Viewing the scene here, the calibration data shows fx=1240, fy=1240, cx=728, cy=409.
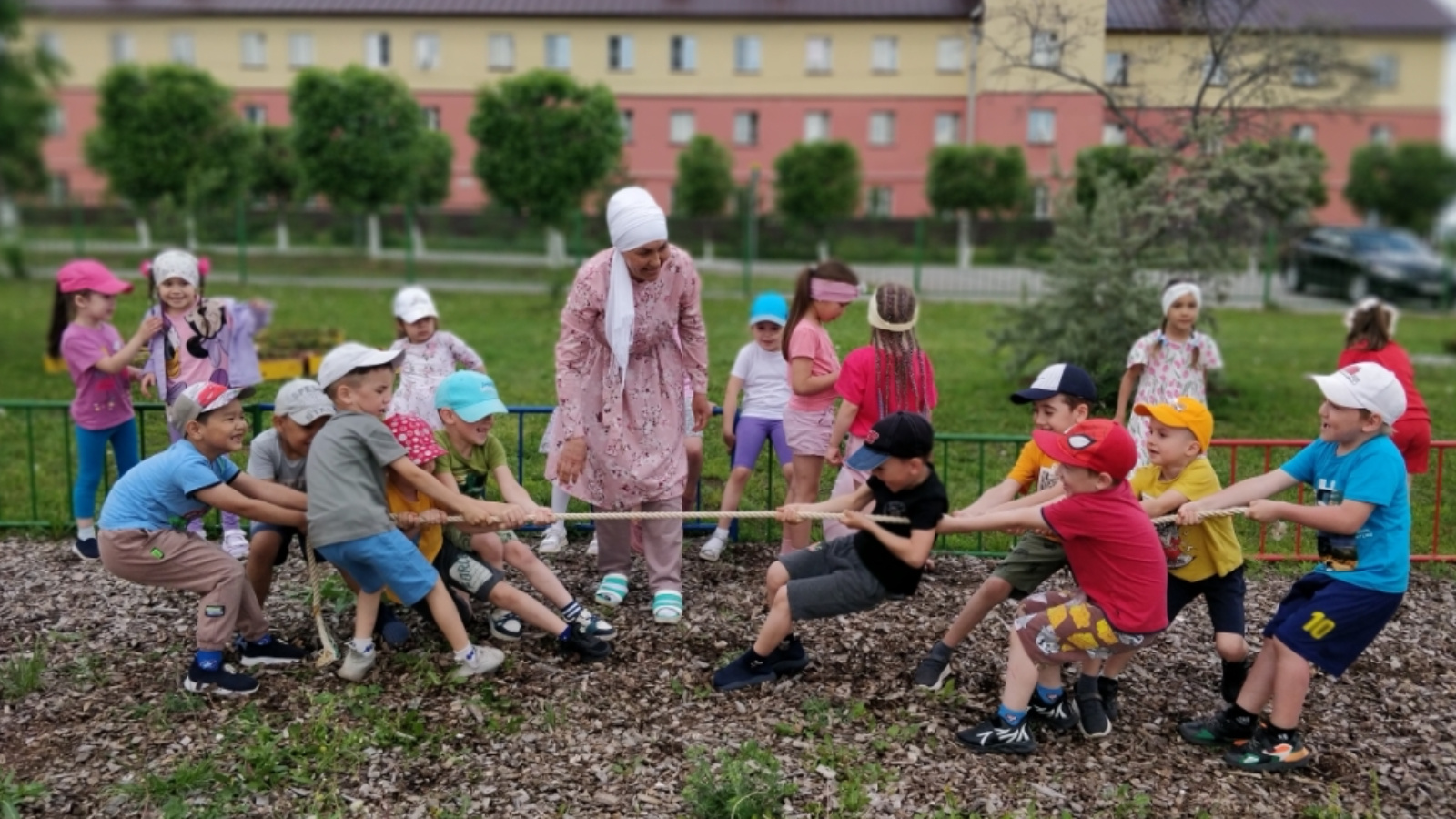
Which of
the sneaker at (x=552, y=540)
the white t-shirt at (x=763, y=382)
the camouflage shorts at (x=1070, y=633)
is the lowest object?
the sneaker at (x=552, y=540)

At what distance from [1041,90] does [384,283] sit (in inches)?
528

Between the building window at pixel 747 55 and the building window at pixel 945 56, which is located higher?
the building window at pixel 747 55

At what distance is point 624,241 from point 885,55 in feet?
115

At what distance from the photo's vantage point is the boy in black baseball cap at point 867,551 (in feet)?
15.0

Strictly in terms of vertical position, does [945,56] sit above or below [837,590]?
above

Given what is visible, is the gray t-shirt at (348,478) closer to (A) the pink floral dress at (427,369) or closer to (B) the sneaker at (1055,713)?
(A) the pink floral dress at (427,369)

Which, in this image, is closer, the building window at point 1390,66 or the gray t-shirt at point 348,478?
the gray t-shirt at point 348,478

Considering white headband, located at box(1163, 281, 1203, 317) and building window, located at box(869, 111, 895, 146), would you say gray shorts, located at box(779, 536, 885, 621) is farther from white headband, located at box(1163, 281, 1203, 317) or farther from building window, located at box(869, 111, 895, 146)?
building window, located at box(869, 111, 895, 146)

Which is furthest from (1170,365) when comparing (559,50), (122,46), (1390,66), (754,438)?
(122,46)

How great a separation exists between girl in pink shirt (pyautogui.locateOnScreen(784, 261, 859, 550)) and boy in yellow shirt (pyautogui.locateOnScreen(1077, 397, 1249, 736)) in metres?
1.68

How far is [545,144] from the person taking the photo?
23125mm

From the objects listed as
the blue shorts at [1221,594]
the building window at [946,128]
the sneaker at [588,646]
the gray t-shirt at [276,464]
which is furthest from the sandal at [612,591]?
the building window at [946,128]

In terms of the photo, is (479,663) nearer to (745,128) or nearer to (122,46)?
(745,128)

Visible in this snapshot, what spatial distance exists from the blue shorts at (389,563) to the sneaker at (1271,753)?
10.3ft
